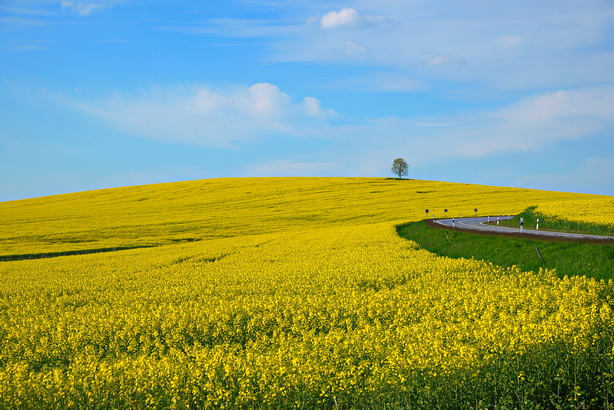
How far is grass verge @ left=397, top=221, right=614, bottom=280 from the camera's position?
65.3 feet

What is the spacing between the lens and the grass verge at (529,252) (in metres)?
19.9

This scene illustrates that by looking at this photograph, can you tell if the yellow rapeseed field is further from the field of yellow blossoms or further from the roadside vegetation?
the field of yellow blossoms

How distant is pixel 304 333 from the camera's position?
479 inches

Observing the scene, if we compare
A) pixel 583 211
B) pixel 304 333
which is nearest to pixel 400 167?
pixel 583 211

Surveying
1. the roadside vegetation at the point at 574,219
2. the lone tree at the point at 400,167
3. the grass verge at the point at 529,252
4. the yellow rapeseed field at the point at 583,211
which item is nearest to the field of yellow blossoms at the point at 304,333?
the grass verge at the point at 529,252

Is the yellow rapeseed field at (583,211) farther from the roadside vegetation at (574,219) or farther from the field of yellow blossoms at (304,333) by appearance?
the field of yellow blossoms at (304,333)

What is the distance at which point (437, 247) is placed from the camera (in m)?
32.0

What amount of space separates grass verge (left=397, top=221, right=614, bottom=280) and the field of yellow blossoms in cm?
221

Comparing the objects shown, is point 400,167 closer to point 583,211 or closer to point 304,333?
point 583,211

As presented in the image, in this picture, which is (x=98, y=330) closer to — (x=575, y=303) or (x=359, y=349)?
(x=359, y=349)

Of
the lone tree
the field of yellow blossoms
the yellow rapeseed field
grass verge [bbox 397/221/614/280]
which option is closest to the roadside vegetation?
the yellow rapeseed field

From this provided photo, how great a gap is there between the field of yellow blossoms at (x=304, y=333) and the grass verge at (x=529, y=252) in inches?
87.1

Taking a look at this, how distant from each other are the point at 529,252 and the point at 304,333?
51.8 feet

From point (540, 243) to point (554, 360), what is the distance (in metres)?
16.4
